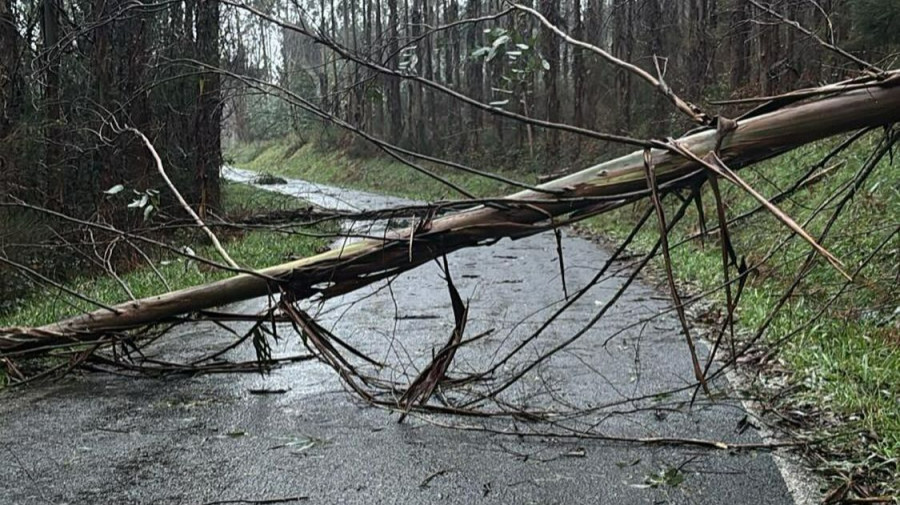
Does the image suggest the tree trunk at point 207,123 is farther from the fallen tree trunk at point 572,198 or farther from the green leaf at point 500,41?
the green leaf at point 500,41

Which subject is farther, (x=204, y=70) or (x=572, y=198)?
(x=204, y=70)

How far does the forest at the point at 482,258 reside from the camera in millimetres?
4090

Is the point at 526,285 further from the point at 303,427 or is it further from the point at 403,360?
the point at 303,427

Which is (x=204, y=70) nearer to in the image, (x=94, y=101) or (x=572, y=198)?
(x=572, y=198)

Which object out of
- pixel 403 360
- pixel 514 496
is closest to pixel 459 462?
pixel 514 496

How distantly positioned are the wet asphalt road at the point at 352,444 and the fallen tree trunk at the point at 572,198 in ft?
0.99

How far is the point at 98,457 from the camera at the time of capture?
4.60 m

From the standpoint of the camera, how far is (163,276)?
428 inches

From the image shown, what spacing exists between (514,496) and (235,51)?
14442mm

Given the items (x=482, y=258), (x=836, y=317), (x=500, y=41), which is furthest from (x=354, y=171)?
(x=500, y=41)

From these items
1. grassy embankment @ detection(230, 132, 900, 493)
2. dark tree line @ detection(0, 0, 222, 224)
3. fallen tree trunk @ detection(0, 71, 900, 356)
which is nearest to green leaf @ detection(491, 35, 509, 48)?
fallen tree trunk @ detection(0, 71, 900, 356)

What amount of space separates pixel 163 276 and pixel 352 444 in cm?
693

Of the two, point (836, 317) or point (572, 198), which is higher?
point (572, 198)

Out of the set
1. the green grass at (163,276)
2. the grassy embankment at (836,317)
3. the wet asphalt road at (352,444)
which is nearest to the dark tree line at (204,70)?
the green grass at (163,276)
